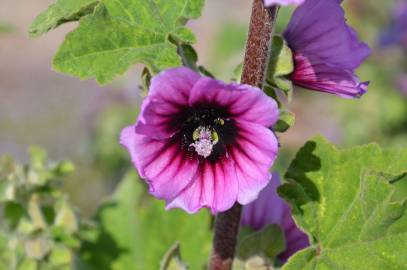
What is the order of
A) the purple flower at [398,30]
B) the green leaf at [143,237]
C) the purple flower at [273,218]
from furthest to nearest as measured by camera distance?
the purple flower at [398,30]
the green leaf at [143,237]
the purple flower at [273,218]

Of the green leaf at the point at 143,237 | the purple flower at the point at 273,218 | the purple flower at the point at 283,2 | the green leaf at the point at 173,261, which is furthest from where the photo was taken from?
the green leaf at the point at 143,237

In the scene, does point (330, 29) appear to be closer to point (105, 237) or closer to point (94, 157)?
point (105, 237)

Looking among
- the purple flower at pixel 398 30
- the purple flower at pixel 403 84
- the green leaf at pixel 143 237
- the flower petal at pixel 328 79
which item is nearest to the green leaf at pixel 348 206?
the flower petal at pixel 328 79

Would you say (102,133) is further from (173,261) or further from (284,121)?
(284,121)

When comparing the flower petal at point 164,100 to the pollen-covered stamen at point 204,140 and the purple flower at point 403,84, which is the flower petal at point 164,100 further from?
the purple flower at point 403,84

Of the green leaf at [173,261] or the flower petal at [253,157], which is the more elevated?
the flower petal at [253,157]
